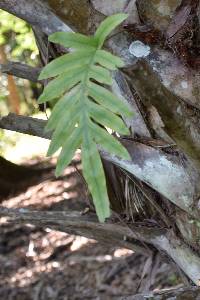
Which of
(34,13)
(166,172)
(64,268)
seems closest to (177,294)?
(166,172)

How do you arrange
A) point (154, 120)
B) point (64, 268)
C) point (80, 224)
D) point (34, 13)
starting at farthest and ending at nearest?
point (64, 268) → point (80, 224) → point (154, 120) → point (34, 13)

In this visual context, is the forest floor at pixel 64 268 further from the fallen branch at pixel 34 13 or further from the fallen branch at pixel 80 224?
the fallen branch at pixel 34 13

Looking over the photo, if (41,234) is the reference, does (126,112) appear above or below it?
above

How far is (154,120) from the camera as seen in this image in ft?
4.97

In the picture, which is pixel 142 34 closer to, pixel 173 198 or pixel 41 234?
pixel 173 198

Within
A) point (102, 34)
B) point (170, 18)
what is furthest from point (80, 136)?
point (170, 18)

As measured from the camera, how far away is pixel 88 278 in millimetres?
3758

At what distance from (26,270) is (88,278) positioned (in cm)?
58

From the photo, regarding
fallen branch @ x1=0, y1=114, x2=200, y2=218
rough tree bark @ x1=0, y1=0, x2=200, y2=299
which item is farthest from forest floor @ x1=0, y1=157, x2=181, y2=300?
fallen branch @ x1=0, y1=114, x2=200, y2=218

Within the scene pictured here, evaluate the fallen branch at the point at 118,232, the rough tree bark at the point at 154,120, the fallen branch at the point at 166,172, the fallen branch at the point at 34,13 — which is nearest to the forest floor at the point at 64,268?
the fallen branch at the point at 118,232

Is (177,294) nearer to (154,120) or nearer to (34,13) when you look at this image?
(154,120)

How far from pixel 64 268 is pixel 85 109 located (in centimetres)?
295

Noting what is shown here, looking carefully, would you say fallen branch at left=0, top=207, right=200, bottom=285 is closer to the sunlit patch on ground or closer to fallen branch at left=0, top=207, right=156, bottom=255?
fallen branch at left=0, top=207, right=156, bottom=255

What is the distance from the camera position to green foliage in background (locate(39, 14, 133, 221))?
1.13 meters
